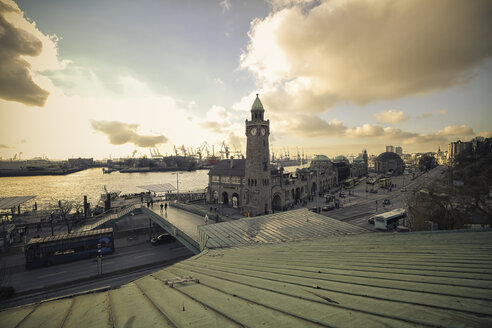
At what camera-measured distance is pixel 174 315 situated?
5.46 m

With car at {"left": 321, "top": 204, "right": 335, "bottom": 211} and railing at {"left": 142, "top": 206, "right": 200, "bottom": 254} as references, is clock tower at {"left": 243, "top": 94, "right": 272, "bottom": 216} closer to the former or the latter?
railing at {"left": 142, "top": 206, "right": 200, "bottom": 254}

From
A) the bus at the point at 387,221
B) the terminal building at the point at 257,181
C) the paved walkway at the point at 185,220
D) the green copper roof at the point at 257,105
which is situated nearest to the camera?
the paved walkway at the point at 185,220

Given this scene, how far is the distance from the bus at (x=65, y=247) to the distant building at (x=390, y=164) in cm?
17584

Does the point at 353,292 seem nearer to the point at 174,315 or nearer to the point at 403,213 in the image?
the point at 174,315

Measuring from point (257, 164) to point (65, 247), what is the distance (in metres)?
34.6

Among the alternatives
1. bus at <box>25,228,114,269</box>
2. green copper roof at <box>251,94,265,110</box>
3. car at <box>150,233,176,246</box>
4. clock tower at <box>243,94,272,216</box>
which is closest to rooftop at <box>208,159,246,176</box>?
clock tower at <box>243,94,272,216</box>

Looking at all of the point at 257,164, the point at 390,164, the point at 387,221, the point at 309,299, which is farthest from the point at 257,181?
the point at 390,164

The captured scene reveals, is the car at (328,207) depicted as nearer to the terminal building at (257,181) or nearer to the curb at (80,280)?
the terminal building at (257,181)

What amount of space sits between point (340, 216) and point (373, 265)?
4722cm

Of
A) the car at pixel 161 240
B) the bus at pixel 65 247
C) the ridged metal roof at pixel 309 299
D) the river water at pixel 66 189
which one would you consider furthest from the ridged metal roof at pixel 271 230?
the river water at pixel 66 189

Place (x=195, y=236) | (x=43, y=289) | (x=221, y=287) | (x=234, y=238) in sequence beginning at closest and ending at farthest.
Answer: (x=221, y=287) < (x=234, y=238) < (x=43, y=289) < (x=195, y=236)

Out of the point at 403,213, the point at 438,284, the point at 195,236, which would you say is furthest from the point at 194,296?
the point at 403,213

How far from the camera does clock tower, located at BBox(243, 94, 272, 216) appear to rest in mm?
46500

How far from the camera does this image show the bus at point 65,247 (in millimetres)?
30594
